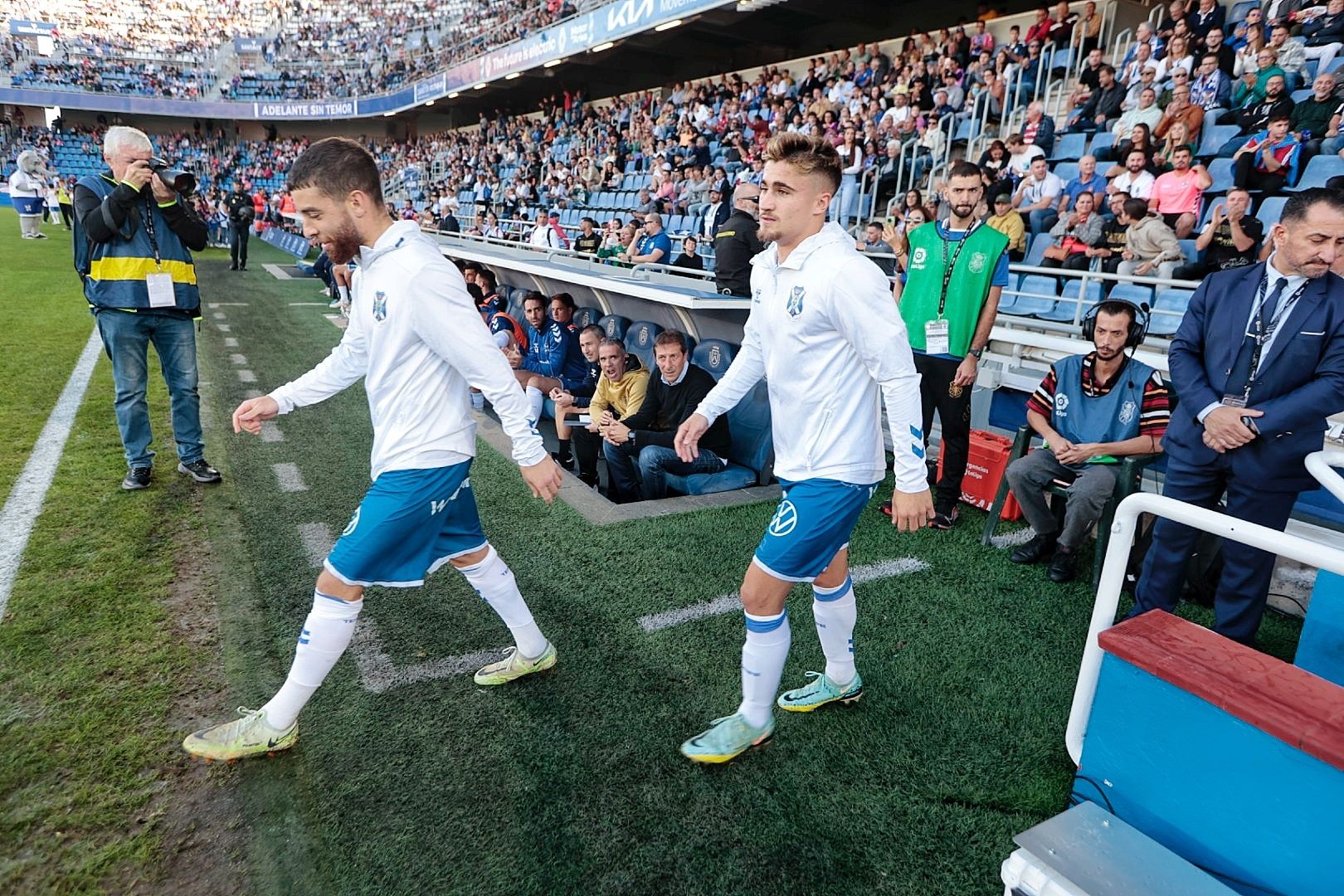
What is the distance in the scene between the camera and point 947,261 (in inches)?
180

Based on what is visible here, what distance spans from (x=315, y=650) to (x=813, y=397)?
1.77 meters

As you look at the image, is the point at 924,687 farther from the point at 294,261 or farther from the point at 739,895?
the point at 294,261

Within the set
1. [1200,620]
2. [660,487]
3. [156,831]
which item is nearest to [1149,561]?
[1200,620]

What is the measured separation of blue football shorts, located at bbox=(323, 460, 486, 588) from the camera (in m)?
2.39

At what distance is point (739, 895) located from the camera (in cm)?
209

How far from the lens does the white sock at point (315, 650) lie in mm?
2443

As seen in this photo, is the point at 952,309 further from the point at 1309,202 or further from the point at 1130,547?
the point at 1130,547

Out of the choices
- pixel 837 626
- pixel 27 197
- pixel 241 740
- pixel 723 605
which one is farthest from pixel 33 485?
pixel 27 197

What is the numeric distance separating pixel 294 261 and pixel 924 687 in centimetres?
2226

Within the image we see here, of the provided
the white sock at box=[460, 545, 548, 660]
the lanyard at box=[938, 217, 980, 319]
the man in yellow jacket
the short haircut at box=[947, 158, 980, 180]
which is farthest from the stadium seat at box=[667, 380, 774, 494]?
the white sock at box=[460, 545, 548, 660]

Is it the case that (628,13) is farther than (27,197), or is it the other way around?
(27,197)

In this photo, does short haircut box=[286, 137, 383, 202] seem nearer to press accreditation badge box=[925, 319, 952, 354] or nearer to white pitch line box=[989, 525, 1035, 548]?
press accreditation badge box=[925, 319, 952, 354]

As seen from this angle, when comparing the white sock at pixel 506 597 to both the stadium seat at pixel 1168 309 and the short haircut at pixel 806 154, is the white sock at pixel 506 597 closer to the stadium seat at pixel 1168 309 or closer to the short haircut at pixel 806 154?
the short haircut at pixel 806 154

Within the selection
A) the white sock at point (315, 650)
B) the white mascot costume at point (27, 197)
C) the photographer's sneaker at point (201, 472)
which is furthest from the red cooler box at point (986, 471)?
the white mascot costume at point (27, 197)
